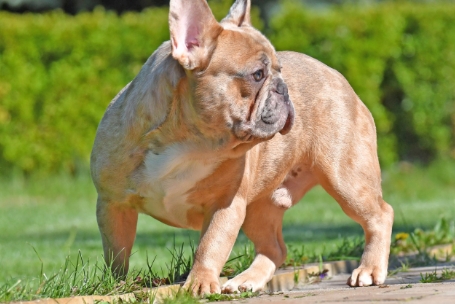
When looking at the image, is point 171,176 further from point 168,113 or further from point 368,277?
point 368,277

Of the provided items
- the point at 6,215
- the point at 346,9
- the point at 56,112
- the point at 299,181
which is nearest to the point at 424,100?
the point at 346,9

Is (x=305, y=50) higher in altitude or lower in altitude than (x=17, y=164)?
higher

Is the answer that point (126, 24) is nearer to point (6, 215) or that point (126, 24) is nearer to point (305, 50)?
point (305, 50)

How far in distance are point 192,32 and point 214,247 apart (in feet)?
3.93

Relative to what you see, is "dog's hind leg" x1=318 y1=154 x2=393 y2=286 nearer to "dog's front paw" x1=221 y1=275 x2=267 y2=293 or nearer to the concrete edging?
the concrete edging

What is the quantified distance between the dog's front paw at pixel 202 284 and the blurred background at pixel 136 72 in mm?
7414

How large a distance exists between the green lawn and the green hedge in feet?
1.67

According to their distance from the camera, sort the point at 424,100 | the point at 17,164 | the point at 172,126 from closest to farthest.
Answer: the point at 172,126, the point at 17,164, the point at 424,100

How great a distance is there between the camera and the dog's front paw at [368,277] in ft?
17.2

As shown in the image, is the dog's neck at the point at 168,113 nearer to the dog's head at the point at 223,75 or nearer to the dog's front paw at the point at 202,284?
the dog's head at the point at 223,75

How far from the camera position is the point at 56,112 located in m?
13.7

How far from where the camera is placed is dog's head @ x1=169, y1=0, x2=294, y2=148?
4859 millimetres

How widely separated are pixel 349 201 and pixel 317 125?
549mm

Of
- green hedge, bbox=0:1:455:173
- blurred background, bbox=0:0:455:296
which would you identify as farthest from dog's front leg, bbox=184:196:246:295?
green hedge, bbox=0:1:455:173
